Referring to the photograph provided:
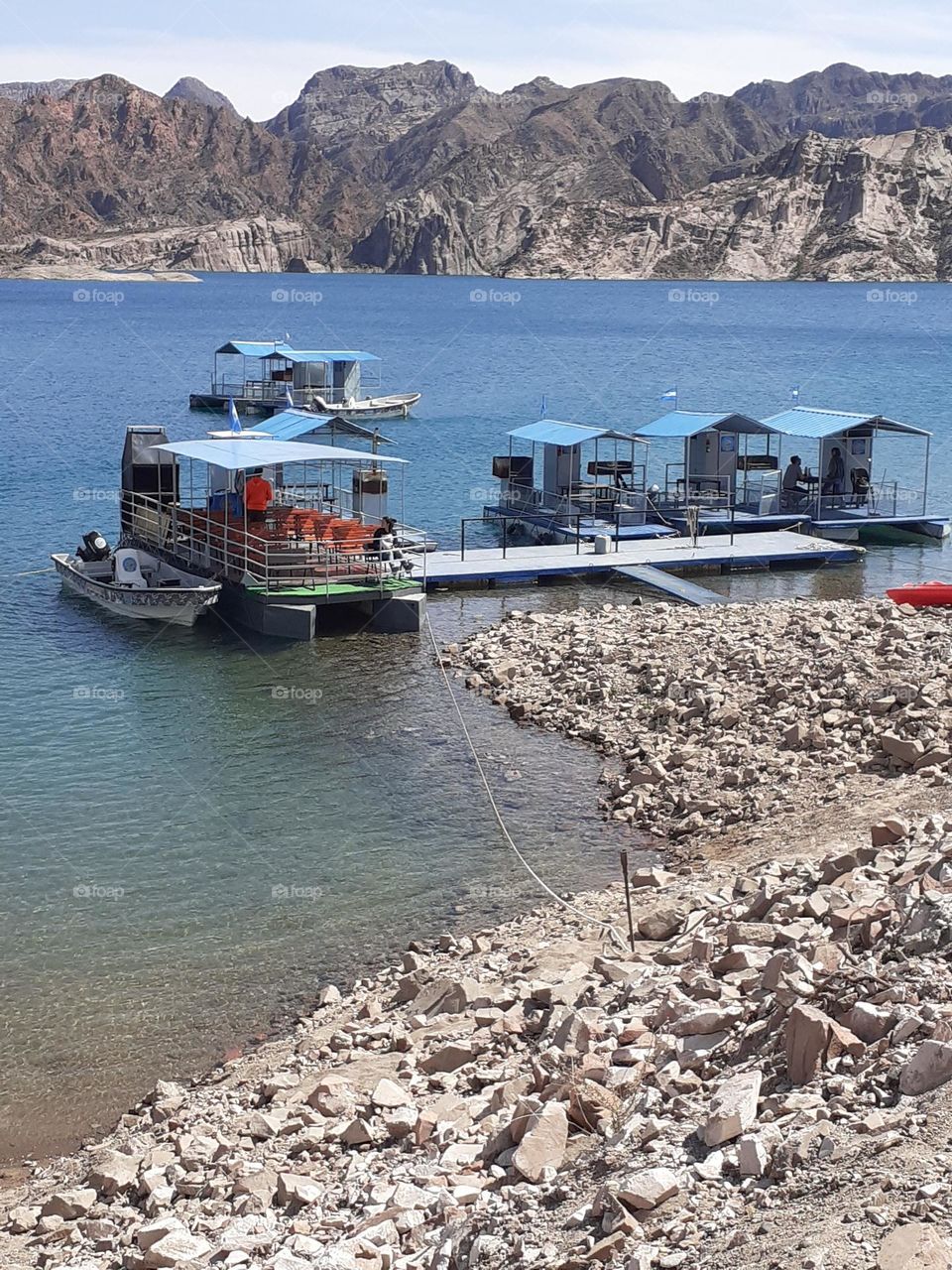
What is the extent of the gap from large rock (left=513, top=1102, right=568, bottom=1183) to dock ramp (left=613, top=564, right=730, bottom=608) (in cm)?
2109

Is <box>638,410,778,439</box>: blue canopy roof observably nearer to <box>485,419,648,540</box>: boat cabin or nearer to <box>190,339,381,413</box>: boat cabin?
<box>485,419,648,540</box>: boat cabin

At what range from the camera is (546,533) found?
37.6 meters

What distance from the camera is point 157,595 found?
29.5 metres

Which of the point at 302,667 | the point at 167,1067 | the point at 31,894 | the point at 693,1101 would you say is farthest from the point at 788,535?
the point at 693,1101

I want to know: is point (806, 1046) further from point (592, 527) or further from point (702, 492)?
point (702, 492)

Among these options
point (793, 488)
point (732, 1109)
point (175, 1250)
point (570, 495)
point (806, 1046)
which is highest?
point (793, 488)

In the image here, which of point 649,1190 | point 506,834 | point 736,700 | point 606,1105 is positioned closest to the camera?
point 649,1190

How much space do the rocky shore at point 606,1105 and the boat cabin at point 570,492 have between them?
22.0 metres

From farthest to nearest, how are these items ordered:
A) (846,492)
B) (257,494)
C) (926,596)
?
(846,492) → (257,494) → (926,596)

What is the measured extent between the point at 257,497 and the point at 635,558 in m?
8.88

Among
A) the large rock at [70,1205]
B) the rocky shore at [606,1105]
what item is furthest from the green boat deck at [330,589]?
the large rock at [70,1205]

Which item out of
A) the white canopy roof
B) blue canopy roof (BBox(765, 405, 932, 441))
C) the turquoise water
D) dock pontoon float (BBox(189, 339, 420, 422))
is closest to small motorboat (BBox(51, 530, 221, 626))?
the turquoise water

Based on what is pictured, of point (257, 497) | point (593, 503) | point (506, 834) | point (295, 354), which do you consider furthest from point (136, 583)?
point (295, 354)

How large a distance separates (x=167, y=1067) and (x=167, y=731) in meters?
11.0
